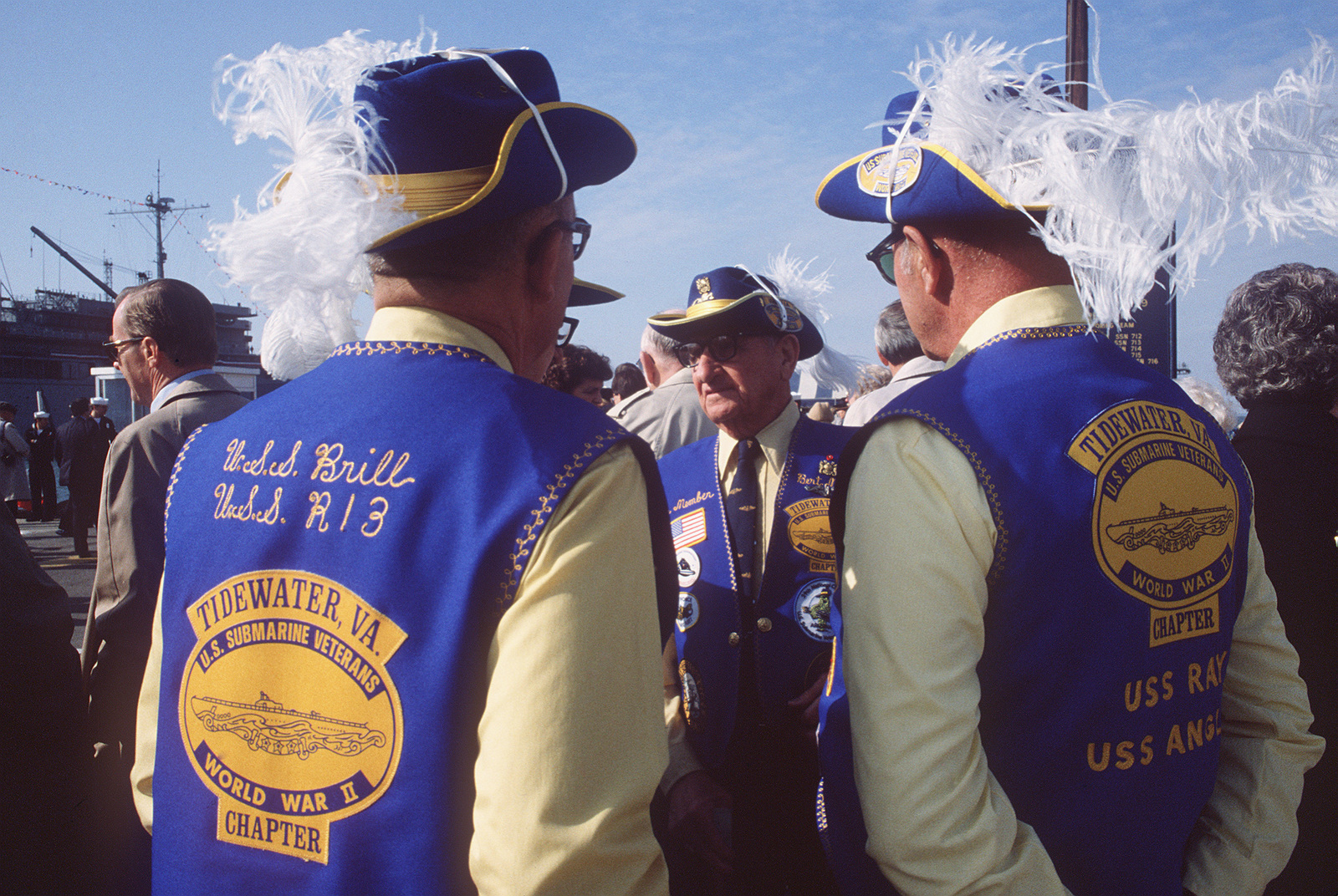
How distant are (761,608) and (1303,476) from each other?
1.72 m

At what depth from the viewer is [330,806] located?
1071mm

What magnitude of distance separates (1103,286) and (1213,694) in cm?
79

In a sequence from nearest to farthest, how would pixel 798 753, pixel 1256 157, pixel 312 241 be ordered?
1. pixel 312 241
2. pixel 1256 157
3. pixel 798 753

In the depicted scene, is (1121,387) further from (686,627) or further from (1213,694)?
(686,627)

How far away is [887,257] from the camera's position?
187 centimetres

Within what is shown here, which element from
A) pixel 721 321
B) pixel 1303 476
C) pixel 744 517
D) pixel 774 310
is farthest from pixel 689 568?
pixel 1303 476

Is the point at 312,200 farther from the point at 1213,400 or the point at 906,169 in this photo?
the point at 1213,400

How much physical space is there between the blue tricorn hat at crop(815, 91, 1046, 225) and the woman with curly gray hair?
5.32 ft

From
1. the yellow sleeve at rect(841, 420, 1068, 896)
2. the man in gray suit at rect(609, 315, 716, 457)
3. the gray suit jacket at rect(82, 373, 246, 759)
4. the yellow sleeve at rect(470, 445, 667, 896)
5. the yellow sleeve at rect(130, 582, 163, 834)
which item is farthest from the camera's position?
the man in gray suit at rect(609, 315, 716, 457)

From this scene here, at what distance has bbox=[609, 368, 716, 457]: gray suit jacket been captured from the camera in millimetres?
3969

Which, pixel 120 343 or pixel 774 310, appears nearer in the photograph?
pixel 774 310

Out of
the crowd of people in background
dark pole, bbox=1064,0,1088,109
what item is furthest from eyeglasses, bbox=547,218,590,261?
dark pole, bbox=1064,0,1088,109

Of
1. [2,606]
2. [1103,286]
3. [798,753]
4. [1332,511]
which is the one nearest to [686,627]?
[798,753]

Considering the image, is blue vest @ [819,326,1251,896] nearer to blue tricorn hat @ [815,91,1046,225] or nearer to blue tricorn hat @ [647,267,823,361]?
blue tricorn hat @ [815,91,1046,225]
